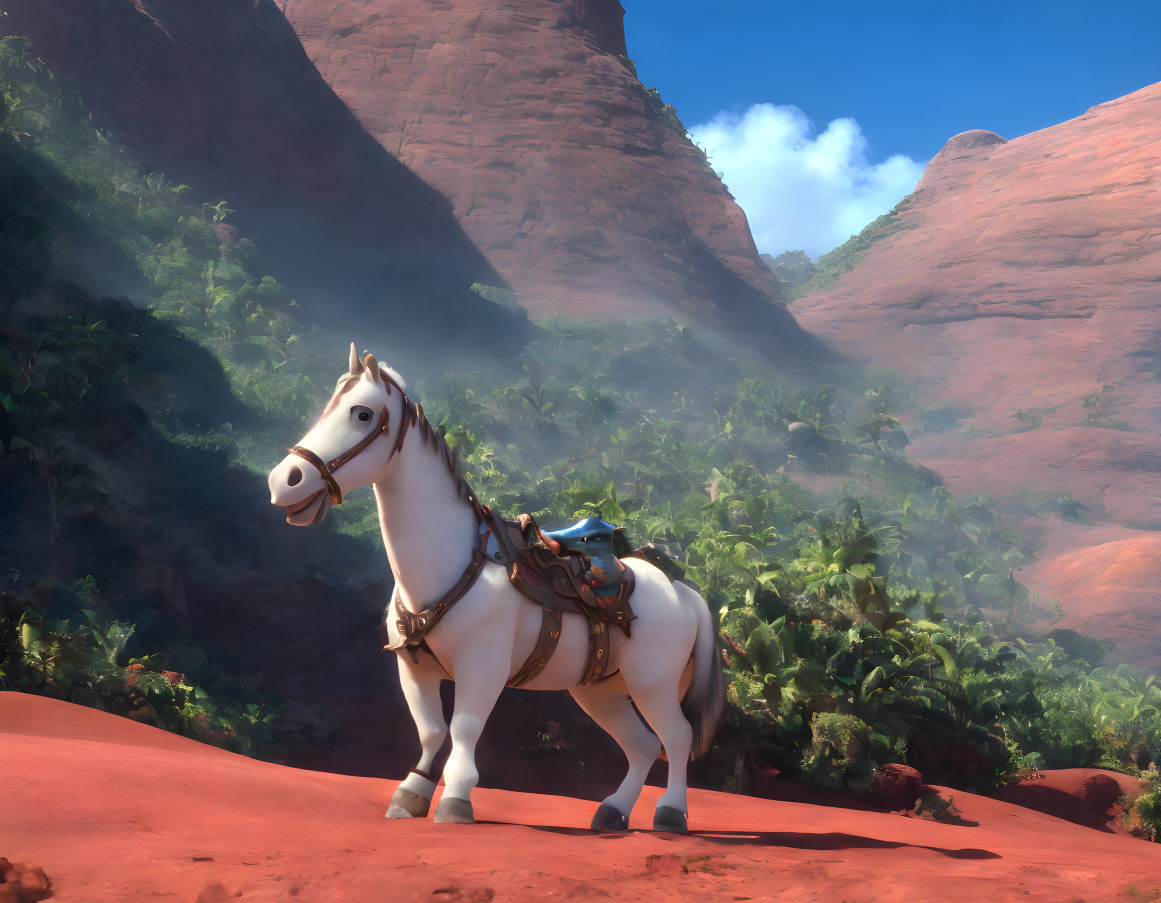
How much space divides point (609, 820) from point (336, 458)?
2348mm

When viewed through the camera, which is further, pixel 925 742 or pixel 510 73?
pixel 510 73

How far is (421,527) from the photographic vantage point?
12.3 feet

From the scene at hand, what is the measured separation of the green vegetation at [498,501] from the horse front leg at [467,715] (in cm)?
798

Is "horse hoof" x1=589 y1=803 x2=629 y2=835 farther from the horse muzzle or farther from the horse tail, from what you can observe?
the horse muzzle

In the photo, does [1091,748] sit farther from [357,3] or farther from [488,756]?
[357,3]

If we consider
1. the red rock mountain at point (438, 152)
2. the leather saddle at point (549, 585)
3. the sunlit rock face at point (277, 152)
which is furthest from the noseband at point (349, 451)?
the red rock mountain at point (438, 152)

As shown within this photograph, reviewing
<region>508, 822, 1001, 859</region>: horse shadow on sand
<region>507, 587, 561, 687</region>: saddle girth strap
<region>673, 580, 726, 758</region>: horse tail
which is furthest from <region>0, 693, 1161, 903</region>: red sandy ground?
<region>507, 587, 561, 687</region>: saddle girth strap

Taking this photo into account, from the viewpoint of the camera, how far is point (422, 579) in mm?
3693

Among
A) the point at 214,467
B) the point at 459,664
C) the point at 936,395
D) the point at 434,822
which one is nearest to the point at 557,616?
the point at 459,664

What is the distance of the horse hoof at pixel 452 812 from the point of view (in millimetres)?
3635

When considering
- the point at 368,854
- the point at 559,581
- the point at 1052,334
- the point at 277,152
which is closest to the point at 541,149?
the point at 277,152

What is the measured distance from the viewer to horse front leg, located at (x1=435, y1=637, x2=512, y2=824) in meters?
3.65

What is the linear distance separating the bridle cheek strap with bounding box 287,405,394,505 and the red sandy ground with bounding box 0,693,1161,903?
1321mm

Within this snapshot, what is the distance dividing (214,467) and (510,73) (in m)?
51.2
